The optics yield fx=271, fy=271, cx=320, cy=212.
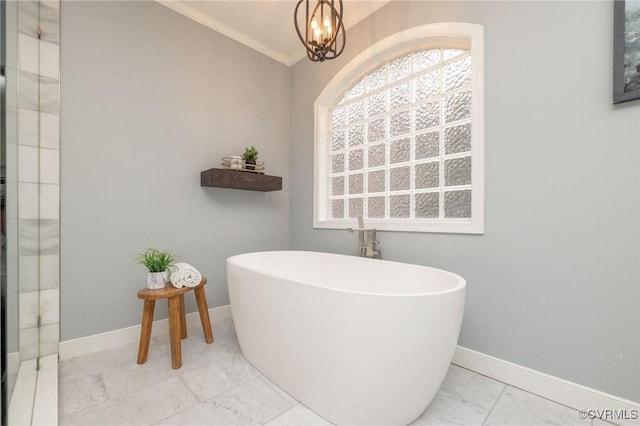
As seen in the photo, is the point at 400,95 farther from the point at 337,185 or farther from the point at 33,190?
the point at 33,190

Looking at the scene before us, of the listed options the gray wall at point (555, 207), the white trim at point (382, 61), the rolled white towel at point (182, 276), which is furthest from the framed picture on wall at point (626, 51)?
the rolled white towel at point (182, 276)

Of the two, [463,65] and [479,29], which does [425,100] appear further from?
[479,29]

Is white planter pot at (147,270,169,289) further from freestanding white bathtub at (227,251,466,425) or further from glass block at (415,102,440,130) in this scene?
glass block at (415,102,440,130)

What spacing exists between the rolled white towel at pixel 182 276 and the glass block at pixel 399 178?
5.44ft

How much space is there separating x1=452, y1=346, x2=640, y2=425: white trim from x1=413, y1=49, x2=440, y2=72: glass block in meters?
2.02

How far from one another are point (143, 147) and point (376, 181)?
1.92 metres

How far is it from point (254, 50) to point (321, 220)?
187cm

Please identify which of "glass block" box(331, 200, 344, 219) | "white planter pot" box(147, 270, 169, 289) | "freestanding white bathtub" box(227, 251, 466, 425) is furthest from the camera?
"glass block" box(331, 200, 344, 219)

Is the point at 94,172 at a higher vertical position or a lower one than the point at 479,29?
lower

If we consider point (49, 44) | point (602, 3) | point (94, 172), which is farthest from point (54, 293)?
point (602, 3)

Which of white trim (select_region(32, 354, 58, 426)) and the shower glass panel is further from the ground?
the shower glass panel

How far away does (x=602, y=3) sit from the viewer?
1296mm

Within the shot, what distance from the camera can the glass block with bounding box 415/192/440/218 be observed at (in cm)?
198

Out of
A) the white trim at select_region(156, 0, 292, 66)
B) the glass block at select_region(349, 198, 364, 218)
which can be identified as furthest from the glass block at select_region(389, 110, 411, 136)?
the white trim at select_region(156, 0, 292, 66)
